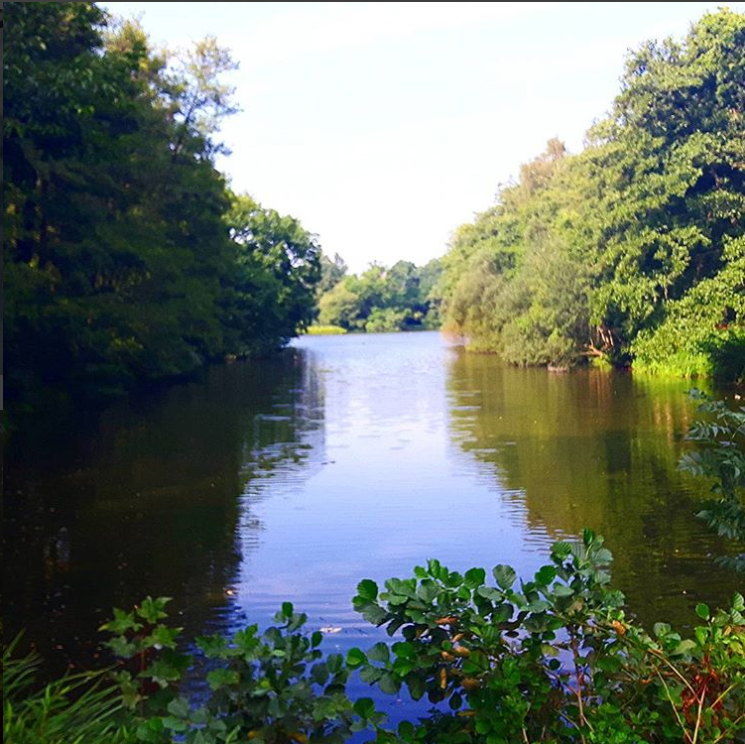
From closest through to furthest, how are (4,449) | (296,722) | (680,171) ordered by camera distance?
(296,722)
(4,449)
(680,171)

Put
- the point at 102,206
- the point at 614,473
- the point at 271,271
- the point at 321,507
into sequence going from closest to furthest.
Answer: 1. the point at 321,507
2. the point at 614,473
3. the point at 102,206
4. the point at 271,271

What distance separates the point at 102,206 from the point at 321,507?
1687 cm

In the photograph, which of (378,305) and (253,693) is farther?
(378,305)

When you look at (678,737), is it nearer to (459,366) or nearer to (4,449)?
(4,449)

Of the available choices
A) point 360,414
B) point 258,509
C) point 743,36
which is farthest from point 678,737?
point 743,36

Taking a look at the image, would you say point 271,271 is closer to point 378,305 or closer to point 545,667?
point 545,667

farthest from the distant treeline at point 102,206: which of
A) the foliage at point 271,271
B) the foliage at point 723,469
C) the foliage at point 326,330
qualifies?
the foliage at point 326,330

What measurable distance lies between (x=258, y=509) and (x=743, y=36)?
1064 inches

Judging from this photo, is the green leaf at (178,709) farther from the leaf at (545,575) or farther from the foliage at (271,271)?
the foliage at (271,271)

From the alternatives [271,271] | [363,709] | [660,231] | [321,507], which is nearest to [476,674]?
[363,709]

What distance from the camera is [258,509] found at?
39.0 feet

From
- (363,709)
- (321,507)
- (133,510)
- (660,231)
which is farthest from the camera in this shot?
(660,231)

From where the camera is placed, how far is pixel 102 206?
87.6 ft

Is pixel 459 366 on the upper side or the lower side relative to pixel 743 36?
lower
